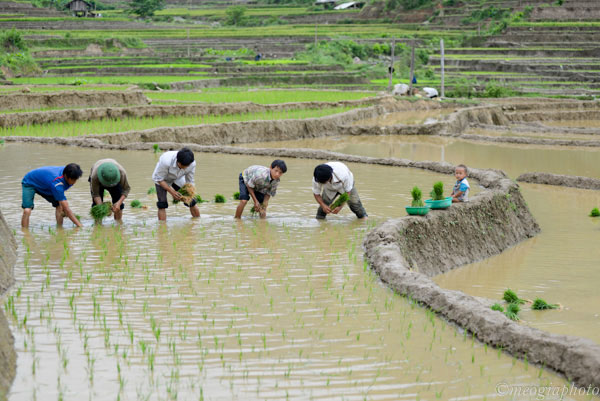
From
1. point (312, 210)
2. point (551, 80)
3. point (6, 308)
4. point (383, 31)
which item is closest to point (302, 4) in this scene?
point (383, 31)

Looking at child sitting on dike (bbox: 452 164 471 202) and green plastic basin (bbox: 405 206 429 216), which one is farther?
child sitting on dike (bbox: 452 164 471 202)

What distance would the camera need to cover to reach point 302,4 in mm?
67750

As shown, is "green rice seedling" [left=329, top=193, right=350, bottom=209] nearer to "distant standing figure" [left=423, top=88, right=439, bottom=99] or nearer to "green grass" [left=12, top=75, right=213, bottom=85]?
"green grass" [left=12, top=75, right=213, bottom=85]

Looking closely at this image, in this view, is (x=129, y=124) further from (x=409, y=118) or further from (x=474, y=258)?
(x=474, y=258)

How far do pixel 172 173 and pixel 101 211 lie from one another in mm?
862

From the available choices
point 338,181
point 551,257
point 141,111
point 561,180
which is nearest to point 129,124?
point 141,111

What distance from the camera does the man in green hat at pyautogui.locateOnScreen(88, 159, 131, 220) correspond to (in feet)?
25.6

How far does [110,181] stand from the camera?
25.7 feet

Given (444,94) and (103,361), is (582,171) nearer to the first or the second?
(103,361)

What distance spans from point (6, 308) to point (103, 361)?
123 cm

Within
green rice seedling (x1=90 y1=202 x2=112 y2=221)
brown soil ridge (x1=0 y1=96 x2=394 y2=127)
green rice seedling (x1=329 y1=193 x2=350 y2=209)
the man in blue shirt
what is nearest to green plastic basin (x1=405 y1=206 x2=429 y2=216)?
green rice seedling (x1=329 y1=193 x2=350 y2=209)

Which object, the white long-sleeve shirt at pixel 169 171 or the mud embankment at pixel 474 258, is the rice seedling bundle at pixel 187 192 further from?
the mud embankment at pixel 474 258

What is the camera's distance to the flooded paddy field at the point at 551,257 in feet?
20.8

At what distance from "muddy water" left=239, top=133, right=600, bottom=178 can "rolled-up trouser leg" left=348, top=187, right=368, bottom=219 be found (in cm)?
618
